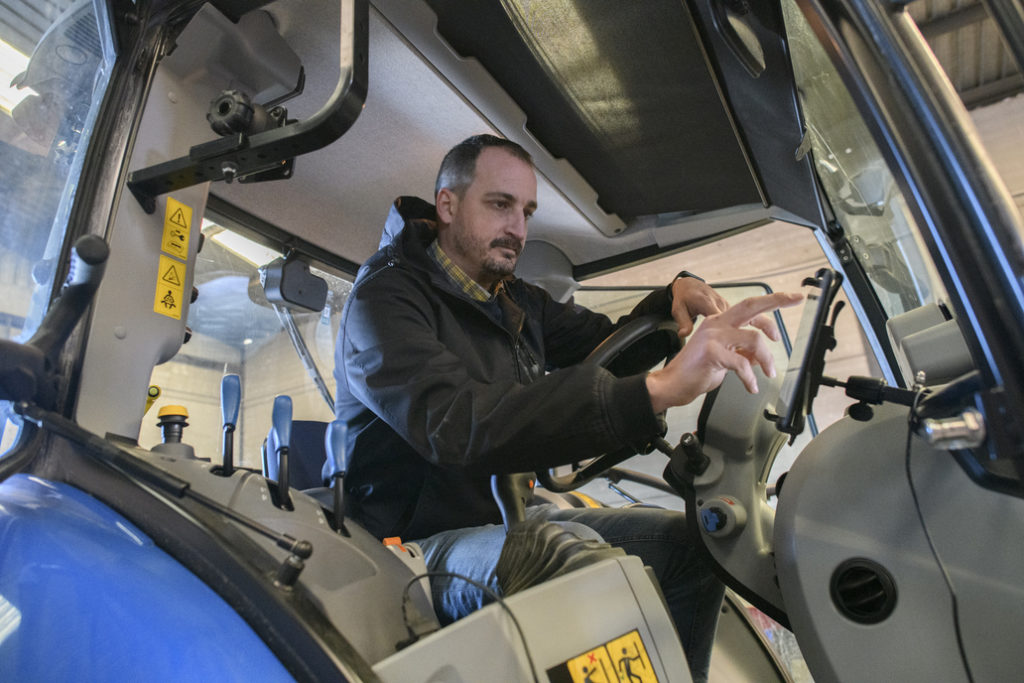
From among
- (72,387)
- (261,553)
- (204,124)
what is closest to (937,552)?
(261,553)

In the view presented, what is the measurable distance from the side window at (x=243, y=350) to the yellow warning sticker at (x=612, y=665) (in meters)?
1.49

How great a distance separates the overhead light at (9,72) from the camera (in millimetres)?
1148

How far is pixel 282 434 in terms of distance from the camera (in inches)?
39.5

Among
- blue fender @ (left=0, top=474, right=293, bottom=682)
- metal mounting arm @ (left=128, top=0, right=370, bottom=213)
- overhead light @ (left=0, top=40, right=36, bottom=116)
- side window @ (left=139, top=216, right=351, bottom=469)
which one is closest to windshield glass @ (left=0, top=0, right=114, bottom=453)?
overhead light @ (left=0, top=40, right=36, bottom=116)

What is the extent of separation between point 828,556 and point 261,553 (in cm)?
76

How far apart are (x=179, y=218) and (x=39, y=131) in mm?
256

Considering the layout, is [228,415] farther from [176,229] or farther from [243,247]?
[243,247]

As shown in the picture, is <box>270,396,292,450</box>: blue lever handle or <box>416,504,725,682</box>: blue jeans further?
<box>416,504,725,682</box>: blue jeans

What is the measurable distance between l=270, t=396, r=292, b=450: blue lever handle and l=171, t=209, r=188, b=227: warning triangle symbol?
0.53m

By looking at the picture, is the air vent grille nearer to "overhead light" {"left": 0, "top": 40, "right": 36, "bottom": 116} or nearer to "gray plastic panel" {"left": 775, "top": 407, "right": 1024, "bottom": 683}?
"gray plastic panel" {"left": 775, "top": 407, "right": 1024, "bottom": 683}

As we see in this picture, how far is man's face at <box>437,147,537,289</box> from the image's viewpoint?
168cm

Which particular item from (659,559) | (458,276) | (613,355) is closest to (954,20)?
(458,276)

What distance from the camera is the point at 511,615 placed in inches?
34.0

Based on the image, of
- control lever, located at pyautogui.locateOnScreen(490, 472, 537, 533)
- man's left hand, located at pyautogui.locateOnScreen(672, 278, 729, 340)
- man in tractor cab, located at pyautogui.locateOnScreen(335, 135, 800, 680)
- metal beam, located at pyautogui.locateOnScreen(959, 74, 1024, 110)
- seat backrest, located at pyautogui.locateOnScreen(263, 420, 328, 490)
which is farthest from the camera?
metal beam, located at pyautogui.locateOnScreen(959, 74, 1024, 110)
